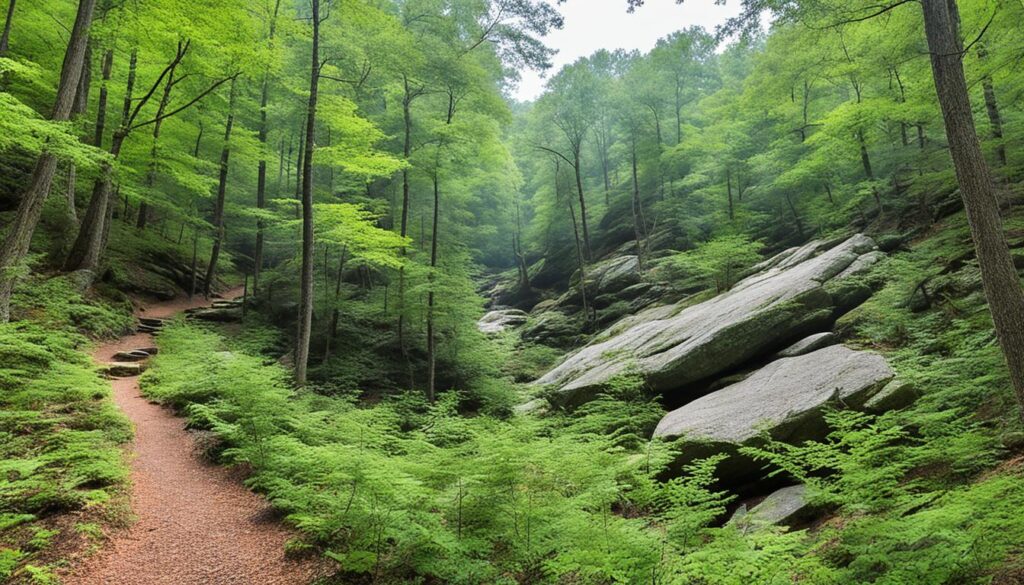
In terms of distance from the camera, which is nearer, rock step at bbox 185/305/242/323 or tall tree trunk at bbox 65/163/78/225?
tall tree trunk at bbox 65/163/78/225

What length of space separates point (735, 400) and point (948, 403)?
297 cm

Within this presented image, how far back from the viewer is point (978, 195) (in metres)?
5.61

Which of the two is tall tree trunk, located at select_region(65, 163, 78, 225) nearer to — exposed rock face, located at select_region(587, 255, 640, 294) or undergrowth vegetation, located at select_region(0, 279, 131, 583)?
undergrowth vegetation, located at select_region(0, 279, 131, 583)

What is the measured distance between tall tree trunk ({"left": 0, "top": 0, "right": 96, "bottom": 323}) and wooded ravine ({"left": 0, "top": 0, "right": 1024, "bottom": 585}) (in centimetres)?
8

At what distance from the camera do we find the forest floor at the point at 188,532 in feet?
13.8

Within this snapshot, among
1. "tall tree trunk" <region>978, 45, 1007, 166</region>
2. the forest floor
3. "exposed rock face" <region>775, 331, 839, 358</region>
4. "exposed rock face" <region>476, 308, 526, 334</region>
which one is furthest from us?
"exposed rock face" <region>476, 308, 526, 334</region>

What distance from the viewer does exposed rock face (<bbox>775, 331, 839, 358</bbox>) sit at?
9484 millimetres

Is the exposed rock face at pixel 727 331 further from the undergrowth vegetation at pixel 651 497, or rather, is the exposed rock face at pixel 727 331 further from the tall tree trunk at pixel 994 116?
the tall tree trunk at pixel 994 116

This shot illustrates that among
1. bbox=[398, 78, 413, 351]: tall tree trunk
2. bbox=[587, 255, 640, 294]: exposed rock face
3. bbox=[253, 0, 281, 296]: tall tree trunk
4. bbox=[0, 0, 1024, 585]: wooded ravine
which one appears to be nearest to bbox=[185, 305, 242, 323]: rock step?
bbox=[0, 0, 1024, 585]: wooded ravine

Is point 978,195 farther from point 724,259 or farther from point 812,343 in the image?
point 724,259

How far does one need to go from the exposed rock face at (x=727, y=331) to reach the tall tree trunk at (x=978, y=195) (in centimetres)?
470

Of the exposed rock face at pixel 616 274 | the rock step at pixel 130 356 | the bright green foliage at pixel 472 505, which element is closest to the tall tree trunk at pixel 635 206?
the exposed rock face at pixel 616 274

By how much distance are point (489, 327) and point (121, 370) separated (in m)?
16.4

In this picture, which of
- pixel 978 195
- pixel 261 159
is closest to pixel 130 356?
pixel 261 159
